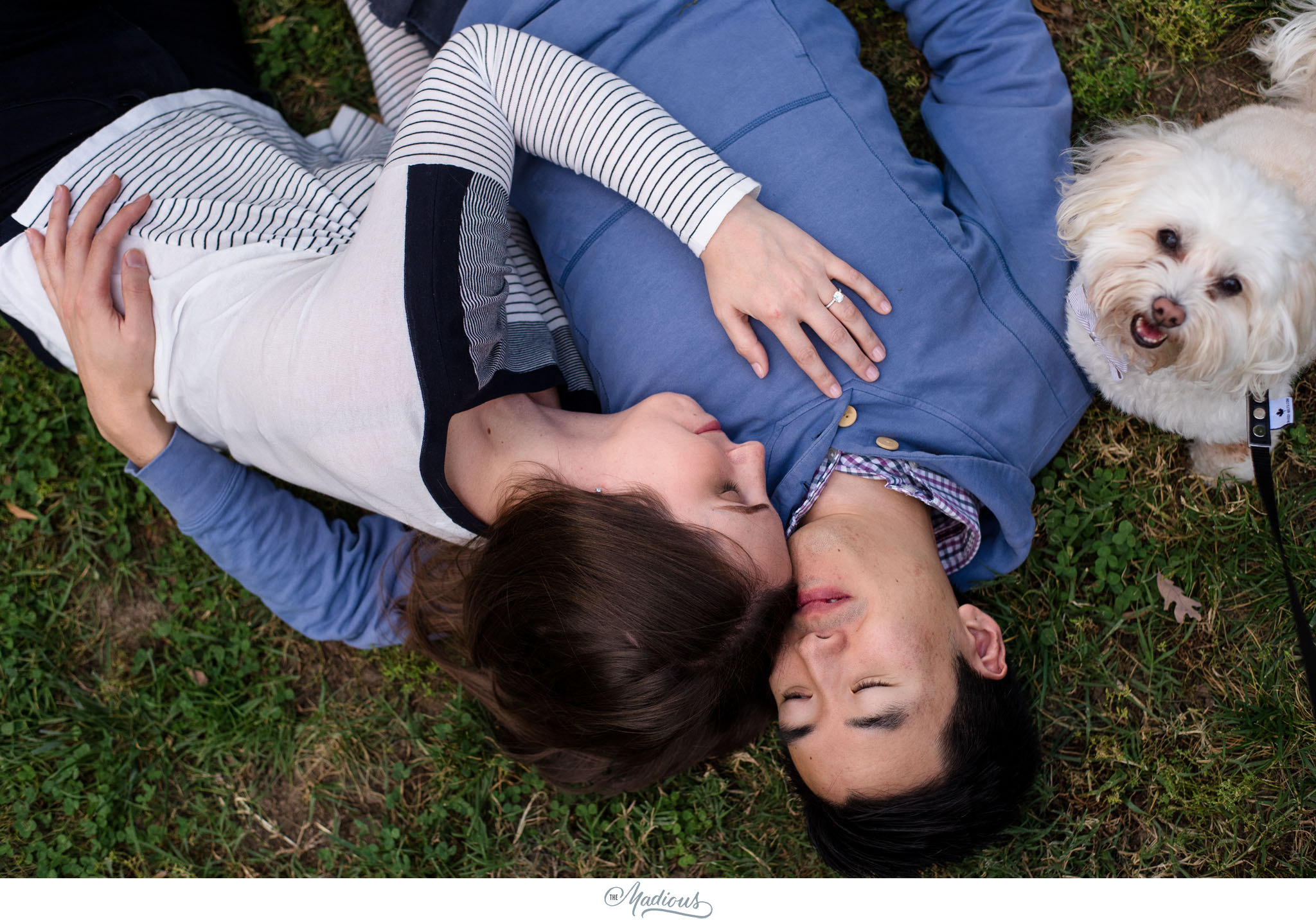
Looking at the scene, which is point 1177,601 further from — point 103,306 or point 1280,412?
point 103,306

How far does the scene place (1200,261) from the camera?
1.83 m

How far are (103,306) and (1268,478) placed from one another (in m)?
3.11

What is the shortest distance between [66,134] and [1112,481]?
3334 millimetres

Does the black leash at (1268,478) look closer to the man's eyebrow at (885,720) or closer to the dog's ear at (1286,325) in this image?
the dog's ear at (1286,325)

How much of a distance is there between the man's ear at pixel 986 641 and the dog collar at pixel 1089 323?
72 centimetres

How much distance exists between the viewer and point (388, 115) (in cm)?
276

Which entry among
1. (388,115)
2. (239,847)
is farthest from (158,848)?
(388,115)

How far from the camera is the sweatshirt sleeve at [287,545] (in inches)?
99.0

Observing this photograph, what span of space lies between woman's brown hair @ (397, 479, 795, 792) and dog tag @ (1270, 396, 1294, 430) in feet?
4.29

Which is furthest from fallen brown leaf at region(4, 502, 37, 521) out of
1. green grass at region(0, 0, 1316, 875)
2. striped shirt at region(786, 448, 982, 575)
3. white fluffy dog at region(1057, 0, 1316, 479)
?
white fluffy dog at region(1057, 0, 1316, 479)

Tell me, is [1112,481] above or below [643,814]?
above

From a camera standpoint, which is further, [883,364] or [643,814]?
[643,814]

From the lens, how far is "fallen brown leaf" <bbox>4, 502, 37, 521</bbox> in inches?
121
